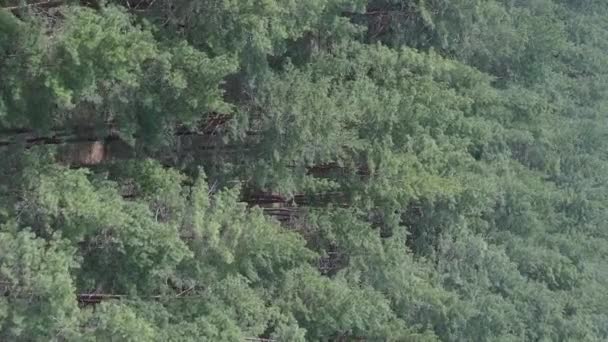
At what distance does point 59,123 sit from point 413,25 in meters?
15.4

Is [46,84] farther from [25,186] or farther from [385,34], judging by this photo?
[385,34]

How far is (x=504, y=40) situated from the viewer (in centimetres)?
3325

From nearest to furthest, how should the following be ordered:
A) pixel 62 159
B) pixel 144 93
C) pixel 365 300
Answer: pixel 144 93
pixel 62 159
pixel 365 300

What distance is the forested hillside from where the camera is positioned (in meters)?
16.0

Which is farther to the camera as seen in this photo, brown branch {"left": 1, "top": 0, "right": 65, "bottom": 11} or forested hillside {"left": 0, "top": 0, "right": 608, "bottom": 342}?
forested hillside {"left": 0, "top": 0, "right": 608, "bottom": 342}

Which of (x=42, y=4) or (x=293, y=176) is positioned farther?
(x=293, y=176)

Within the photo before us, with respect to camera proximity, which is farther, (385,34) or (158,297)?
(385,34)

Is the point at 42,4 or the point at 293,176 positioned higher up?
the point at 42,4

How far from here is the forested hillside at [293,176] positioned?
16.0 metres

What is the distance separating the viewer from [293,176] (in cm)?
2352

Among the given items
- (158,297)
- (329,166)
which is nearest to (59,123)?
(158,297)

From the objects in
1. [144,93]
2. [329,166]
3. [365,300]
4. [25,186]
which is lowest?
[365,300]

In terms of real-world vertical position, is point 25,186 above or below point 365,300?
above

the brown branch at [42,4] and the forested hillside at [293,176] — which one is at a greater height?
the brown branch at [42,4]
